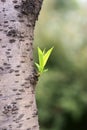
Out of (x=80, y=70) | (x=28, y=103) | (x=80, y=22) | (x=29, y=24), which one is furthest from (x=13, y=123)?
(x=80, y=22)

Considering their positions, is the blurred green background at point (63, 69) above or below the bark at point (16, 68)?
below

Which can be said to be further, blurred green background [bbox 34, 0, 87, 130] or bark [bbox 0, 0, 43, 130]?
blurred green background [bbox 34, 0, 87, 130]

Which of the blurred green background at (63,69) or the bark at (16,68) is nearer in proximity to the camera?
the bark at (16,68)

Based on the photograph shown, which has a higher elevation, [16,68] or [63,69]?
[16,68]

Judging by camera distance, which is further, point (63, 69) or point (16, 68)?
point (63, 69)
